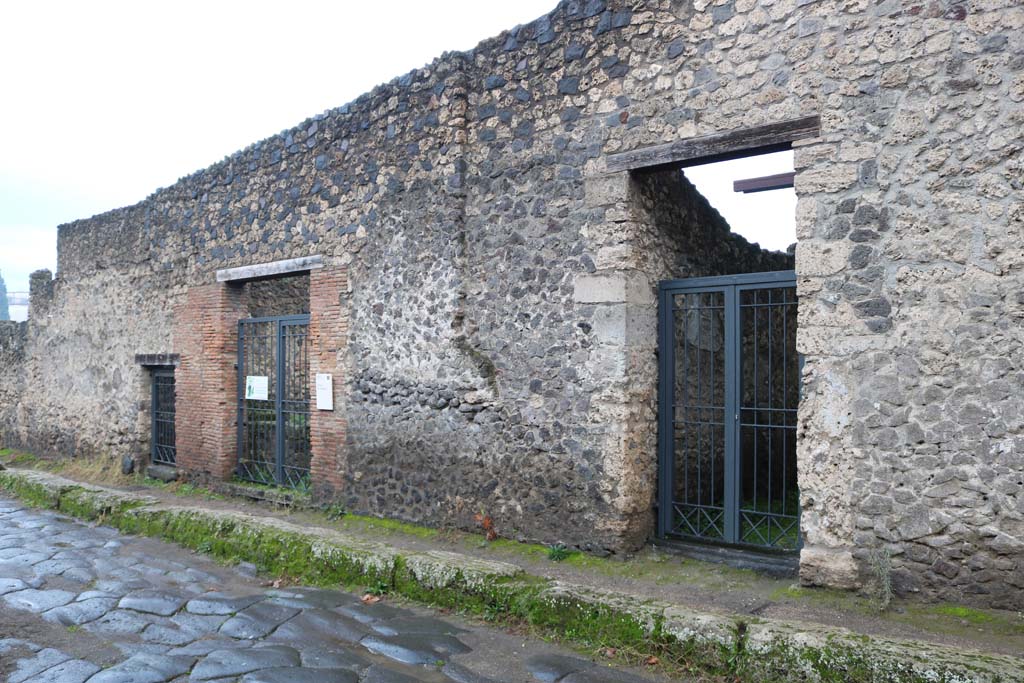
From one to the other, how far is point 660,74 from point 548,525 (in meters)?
3.40

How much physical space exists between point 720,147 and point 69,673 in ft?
15.8

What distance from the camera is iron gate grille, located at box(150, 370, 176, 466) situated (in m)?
10.4

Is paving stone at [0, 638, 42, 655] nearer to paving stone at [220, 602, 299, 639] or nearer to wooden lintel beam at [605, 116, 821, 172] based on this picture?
paving stone at [220, 602, 299, 639]

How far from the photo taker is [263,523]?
21.0ft

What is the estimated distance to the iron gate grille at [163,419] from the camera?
10.4 meters

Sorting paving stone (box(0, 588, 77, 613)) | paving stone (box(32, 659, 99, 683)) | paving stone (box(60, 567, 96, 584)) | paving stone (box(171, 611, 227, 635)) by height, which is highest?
paving stone (box(32, 659, 99, 683))

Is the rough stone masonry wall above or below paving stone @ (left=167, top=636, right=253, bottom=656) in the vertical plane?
above

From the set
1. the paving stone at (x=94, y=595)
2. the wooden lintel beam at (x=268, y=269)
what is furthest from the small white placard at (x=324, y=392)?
the paving stone at (x=94, y=595)

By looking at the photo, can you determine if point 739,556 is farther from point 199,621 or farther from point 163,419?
point 163,419

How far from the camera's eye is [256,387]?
915 centimetres

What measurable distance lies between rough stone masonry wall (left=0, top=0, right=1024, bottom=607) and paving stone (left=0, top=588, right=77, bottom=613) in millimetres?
2734

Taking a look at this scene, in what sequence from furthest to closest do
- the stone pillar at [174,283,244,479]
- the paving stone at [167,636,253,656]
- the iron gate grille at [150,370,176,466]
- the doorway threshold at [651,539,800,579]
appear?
the iron gate grille at [150,370,176,466], the stone pillar at [174,283,244,479], the doorway threshold at [651,539,800,579], the paving stone at [167,636,253,656]

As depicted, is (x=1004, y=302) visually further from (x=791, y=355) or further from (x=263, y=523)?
(x=263, y=523)

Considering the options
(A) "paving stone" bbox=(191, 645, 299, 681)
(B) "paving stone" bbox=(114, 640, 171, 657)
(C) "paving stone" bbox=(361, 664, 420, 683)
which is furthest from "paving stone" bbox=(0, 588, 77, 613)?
(C) "paving stone" bbox=(361, 664, 420, 683)
